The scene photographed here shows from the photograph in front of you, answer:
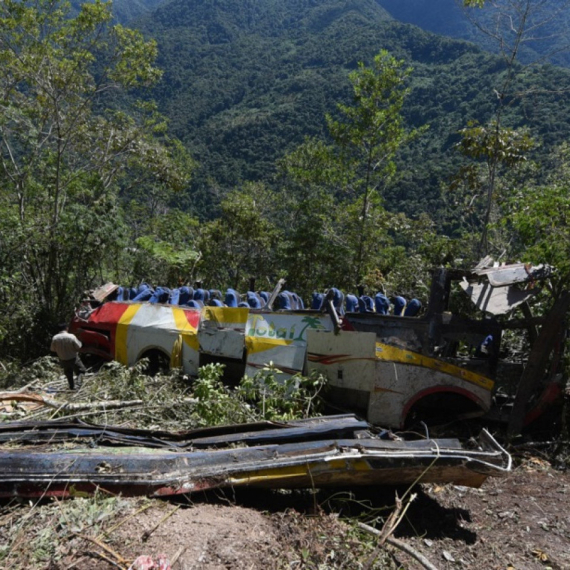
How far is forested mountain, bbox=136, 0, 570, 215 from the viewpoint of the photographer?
36.3m

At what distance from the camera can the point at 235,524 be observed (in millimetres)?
3584

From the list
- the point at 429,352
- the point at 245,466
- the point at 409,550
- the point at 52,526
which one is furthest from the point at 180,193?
the point at 409,550

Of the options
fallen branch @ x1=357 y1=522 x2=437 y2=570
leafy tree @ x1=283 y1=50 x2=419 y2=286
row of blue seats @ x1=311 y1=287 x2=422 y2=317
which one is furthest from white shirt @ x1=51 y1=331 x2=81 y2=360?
leafy tree @ x1=283 y1=50 x2=419 y2=286

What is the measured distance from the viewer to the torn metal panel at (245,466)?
3.70 metres

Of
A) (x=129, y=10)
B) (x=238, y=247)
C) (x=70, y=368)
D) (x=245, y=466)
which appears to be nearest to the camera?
Answer: (x=245, y=466)

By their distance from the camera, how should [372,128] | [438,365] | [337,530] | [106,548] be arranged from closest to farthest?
1. [106,548]
2. [337,530]
3. [438,365]
4. [372,128]

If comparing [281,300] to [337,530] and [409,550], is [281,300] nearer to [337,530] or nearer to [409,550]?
[337,530]

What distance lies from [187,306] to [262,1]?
13611cm

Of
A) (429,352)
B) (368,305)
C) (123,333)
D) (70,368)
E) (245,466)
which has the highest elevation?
(368,305)

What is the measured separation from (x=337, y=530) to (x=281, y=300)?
4.49 meters

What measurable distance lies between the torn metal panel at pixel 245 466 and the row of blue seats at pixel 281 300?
2.93 metres

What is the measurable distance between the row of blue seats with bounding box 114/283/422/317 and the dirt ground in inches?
108

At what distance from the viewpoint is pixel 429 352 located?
598 cm

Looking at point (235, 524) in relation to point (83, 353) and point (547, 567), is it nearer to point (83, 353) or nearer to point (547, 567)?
point (547, 567)
